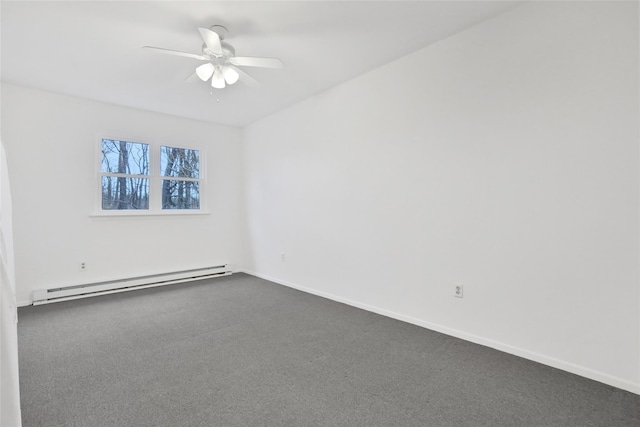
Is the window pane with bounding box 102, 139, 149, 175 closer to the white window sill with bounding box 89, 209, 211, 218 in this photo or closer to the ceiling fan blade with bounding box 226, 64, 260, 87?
the white window sill with bounding box 89, 209, 211, 218

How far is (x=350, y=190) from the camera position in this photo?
3566mm

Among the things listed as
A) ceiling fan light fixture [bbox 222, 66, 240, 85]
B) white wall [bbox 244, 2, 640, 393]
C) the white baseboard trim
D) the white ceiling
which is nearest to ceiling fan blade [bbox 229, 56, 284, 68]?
ceiling fan light fixture [bbox 222, 66, 240, 85]

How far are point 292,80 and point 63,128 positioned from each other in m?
2.92

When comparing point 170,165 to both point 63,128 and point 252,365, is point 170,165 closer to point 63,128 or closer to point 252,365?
point 63,128

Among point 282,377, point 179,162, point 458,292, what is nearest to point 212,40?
point 282,377

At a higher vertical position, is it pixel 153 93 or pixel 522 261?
pixel 153 93

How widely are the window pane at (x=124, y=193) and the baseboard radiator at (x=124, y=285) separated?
1.03m

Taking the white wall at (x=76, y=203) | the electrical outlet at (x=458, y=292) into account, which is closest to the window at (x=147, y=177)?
the white wall at (x=76, y=203)

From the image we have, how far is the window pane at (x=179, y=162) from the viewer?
4.76 metres

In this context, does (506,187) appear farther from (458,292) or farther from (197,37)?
(197,37)

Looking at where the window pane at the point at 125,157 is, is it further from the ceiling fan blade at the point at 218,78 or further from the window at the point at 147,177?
the ceiling fan blade at the point at 218,78

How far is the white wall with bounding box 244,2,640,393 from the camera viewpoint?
1929 millimetres

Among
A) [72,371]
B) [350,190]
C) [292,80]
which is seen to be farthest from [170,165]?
[72,371]

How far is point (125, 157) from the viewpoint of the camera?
14.5 ft
